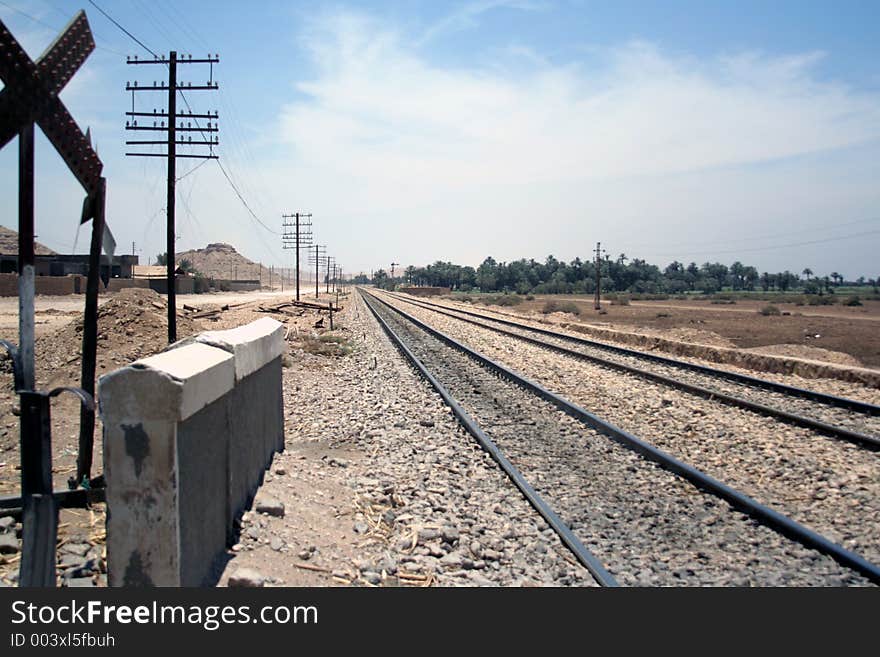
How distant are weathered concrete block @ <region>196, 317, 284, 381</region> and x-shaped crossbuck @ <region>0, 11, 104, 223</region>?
140 centimetres

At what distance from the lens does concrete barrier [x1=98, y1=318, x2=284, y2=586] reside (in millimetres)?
3604

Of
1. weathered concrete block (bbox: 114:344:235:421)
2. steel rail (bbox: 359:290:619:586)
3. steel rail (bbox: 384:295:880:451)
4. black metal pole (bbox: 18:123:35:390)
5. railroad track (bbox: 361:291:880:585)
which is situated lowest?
railroad track (bbox: 361:291:880:585)

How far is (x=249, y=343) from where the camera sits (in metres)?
5.52

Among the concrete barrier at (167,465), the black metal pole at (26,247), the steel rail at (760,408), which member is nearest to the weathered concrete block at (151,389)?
the concrete barrier at (167,465)

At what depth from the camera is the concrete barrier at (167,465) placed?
3604mm

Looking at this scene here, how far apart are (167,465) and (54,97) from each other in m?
2.55

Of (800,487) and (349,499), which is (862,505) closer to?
(800,487)

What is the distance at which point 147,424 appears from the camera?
362 centimetres

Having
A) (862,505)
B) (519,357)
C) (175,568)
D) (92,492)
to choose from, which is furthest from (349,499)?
(519,357)

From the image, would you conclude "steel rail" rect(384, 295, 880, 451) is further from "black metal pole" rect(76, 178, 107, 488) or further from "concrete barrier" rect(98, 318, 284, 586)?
"black metal pole" rect(76, 178, 107, 488)

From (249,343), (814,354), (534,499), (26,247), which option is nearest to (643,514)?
(534,499)

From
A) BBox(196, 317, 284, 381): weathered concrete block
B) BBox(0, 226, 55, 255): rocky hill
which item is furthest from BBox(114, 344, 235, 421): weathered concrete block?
BBox(0, 226, 55, 255): rocky hill

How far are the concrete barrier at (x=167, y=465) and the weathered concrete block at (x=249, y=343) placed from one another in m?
0.26

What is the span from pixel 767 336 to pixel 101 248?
38.7m
